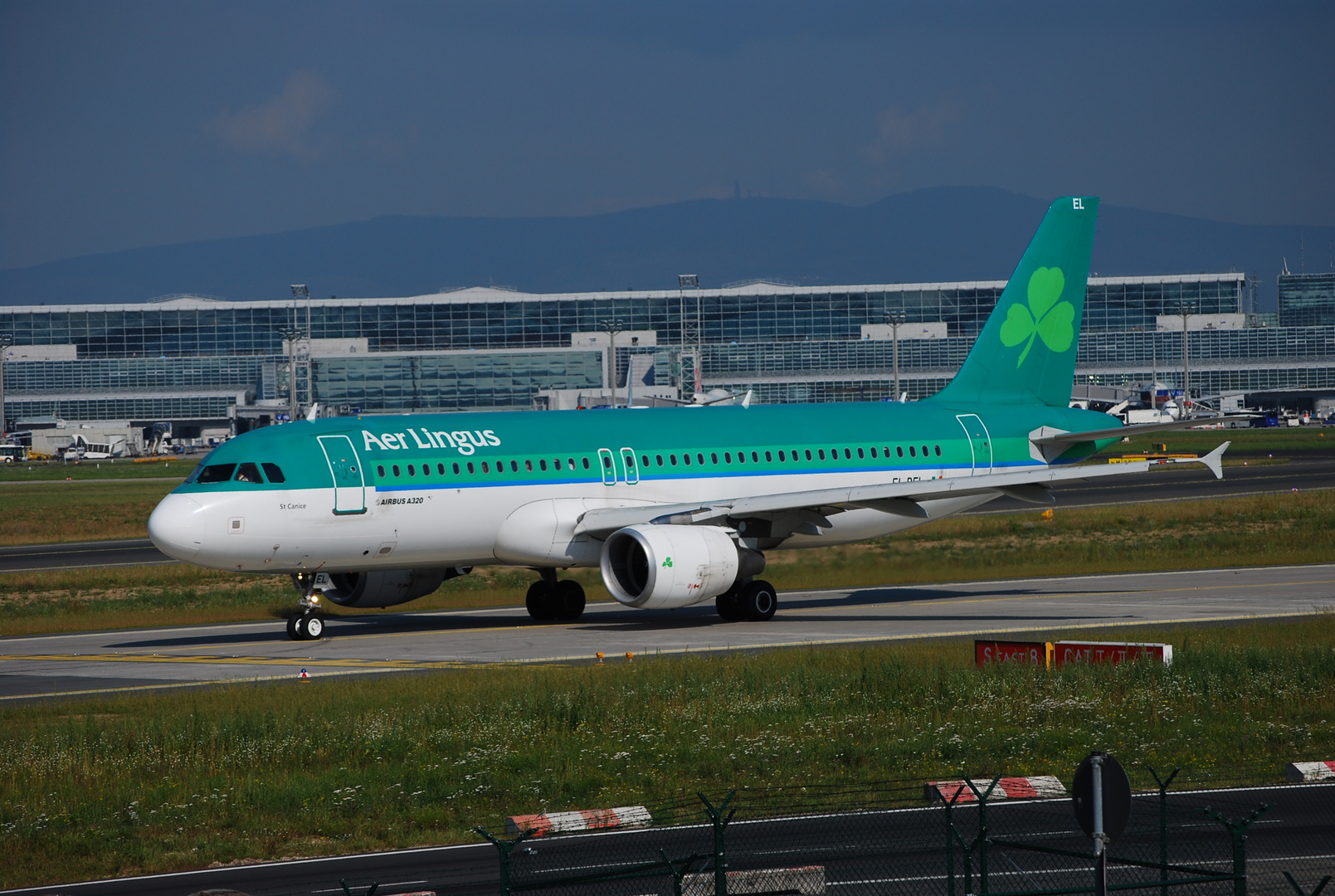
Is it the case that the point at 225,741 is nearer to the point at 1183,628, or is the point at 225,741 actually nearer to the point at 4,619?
the point at 1183,628

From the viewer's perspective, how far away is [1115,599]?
128 ft

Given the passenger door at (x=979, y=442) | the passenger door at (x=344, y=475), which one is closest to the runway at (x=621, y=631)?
the passenger door at (x=344, y=475)

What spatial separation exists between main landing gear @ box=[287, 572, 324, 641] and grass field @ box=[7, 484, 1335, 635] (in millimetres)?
7334

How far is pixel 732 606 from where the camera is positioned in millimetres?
37906

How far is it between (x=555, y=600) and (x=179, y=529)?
10.2 meters

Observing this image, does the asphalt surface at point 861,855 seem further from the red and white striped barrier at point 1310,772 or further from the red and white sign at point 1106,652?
the red and white sign at point 1106,652

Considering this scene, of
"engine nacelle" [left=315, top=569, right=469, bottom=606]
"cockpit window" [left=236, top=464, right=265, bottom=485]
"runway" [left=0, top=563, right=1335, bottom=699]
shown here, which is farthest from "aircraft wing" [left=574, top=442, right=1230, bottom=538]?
"cockpit window" [left=236, top=464, right=265, bottom=485]

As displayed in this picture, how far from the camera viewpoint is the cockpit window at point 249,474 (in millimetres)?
33562

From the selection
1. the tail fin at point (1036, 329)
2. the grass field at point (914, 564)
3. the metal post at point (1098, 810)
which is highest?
the tail fin at point (1036, 329)

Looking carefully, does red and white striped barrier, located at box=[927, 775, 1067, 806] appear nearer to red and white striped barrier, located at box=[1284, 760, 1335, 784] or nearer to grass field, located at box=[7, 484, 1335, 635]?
red and white striped barrier, located at box=[1284, 760, 1335, 784]

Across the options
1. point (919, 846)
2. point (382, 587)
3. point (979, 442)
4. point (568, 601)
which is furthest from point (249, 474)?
point (919, 846)

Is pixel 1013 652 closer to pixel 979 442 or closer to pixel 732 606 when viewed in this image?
pixel 732 606

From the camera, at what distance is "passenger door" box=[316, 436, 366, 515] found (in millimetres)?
34125

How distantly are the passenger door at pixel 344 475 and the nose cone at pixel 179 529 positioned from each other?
2992 millimetres
